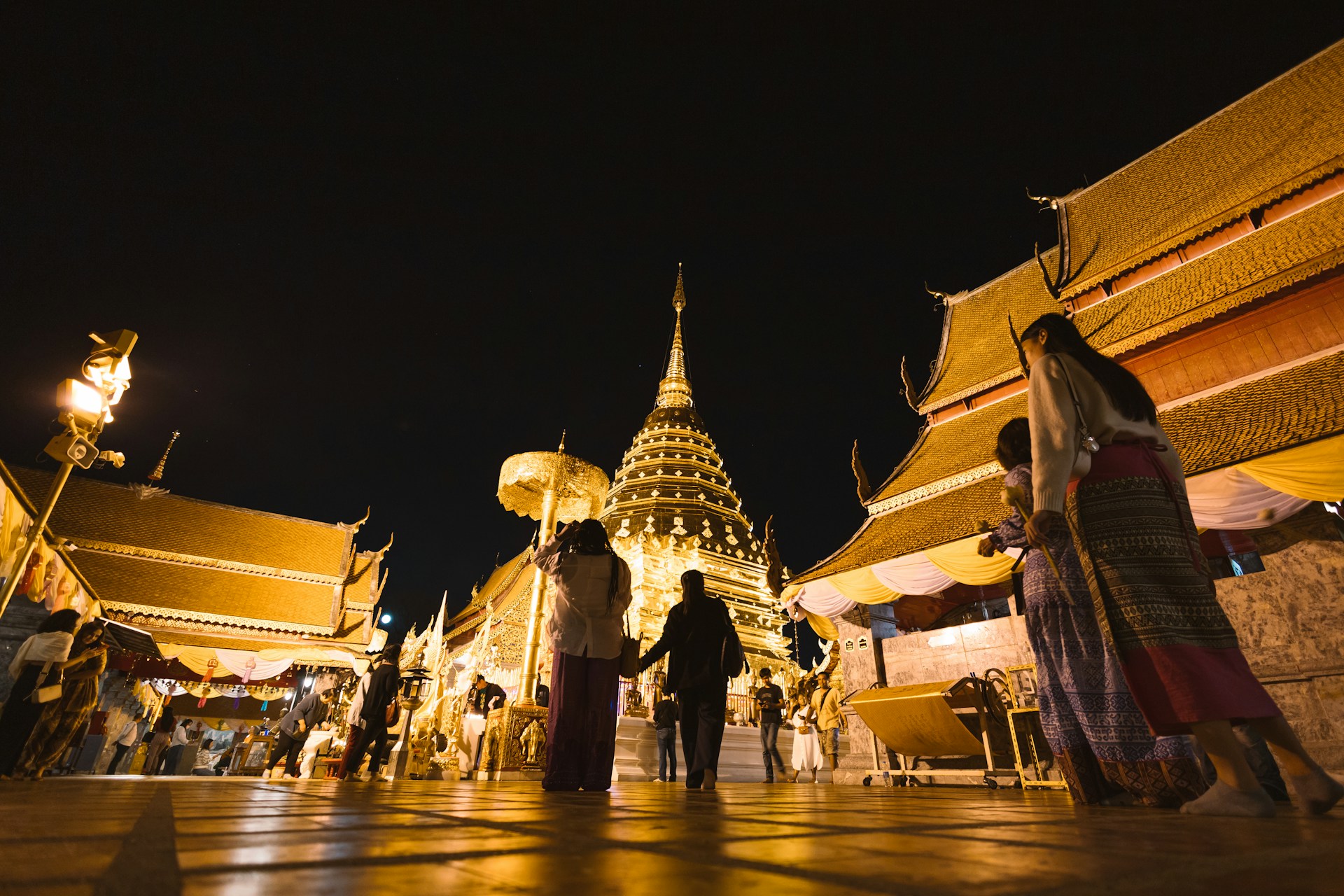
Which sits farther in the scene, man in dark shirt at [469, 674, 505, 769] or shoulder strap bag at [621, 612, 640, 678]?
man in dark shirt at [469, 674, 505, 769]

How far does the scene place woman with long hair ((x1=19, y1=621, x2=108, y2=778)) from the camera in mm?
5473

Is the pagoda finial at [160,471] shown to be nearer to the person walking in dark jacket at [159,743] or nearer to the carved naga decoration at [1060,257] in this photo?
the person walking in dark jacket at [159,743]

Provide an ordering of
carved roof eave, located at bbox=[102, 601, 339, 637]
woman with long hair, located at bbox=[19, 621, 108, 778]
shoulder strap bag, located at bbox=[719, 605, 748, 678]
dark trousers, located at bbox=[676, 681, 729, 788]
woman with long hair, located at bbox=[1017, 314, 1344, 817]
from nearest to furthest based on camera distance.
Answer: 1. woman with long hair, located at bbox=[1017, 314, 1344, 817]
2. dark trousers, located at bbox=[676, 681, 729, 788]
3. shoulder strap bag, located at bbox=[719, 605, 748, 678]
4. woman with long hair, located at bbox=[19, 621, 108, 778]
5. carved roof eave, located at bbox=[102, 601, 339, 637]

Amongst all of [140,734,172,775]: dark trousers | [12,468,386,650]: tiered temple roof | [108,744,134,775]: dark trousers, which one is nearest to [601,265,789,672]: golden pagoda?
[12,468,386,650]: tiered temple roof

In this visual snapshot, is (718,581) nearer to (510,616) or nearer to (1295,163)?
(510,616)

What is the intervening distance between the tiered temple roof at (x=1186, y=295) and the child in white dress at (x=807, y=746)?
9.17 ft

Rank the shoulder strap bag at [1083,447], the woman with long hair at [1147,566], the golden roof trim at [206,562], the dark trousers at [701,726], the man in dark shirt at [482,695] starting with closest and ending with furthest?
the woman with long hair at [1147,566] < the shoulder strap bag at [1083,447] < the dark trousers at [701,726] < the man in dark shirt at [482,695] < the golden roof trim at [206,562]

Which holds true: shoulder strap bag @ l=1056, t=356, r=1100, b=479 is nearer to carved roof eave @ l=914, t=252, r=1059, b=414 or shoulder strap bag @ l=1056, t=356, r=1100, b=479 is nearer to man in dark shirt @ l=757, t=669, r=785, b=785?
man in dark shirt @ l=757, t=669, r=785, b=785

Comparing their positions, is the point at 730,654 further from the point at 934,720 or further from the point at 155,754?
the point at 155,754

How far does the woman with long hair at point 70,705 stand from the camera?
547 cm

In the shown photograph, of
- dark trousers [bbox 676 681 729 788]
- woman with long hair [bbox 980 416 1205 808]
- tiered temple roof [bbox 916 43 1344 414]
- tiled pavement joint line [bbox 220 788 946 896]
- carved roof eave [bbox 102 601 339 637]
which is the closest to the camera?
tiled pavement joint line [bbox 220 788 946 896]

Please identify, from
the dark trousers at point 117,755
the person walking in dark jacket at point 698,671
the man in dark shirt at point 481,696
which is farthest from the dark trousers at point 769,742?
the dark trousers at point 117,755

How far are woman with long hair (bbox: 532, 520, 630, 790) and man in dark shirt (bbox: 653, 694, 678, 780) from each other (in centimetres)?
451

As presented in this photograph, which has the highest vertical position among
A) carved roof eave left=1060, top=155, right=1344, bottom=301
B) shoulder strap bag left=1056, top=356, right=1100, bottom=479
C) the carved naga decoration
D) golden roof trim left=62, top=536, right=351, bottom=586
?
the carved naga decoration
